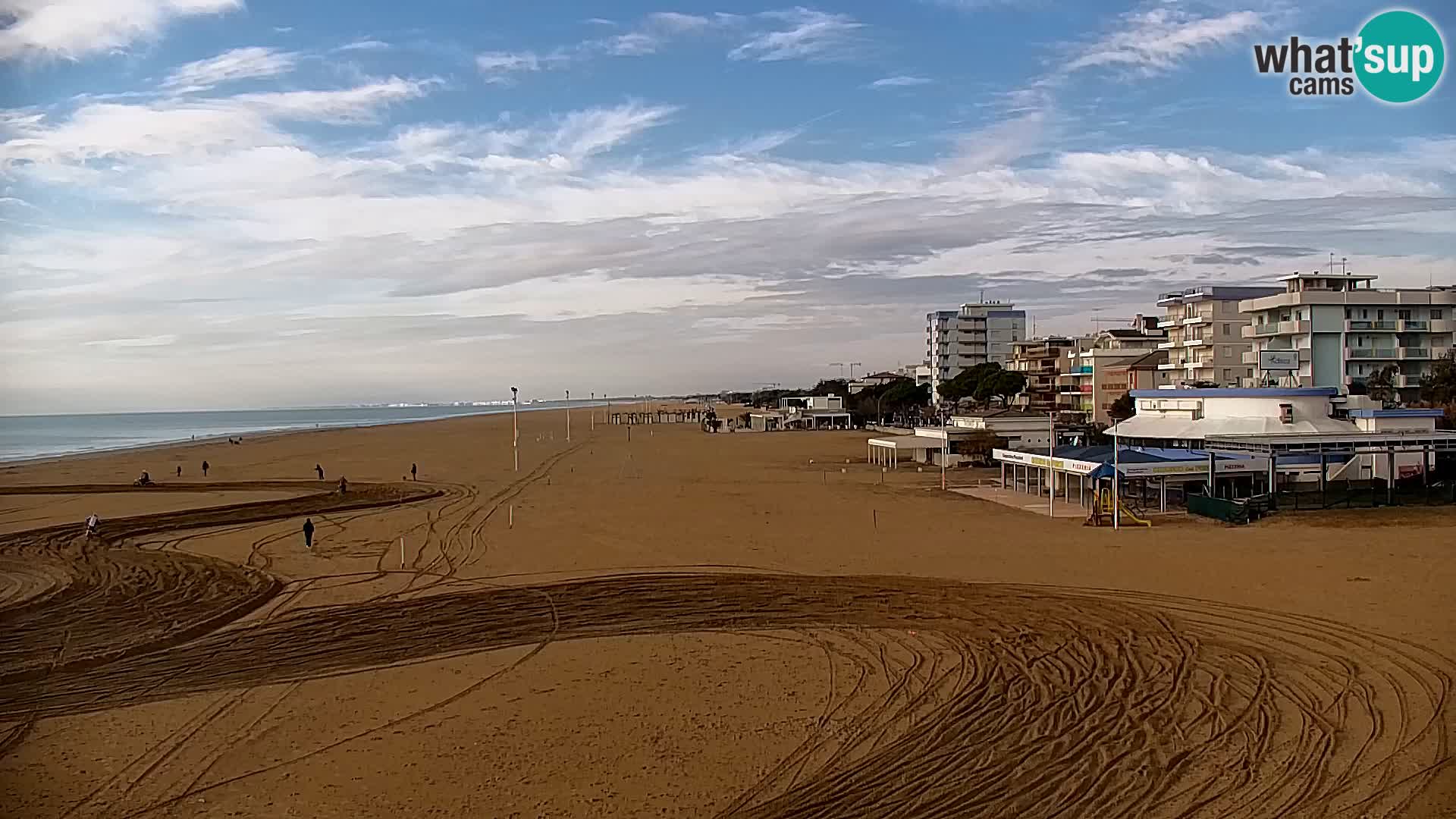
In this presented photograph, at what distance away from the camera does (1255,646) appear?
13.0 meters

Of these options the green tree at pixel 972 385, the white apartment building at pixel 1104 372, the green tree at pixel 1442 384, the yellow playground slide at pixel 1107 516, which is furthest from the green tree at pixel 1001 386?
the yellow playground slide at pixel 1107 516

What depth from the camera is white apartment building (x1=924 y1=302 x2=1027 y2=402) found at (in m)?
107

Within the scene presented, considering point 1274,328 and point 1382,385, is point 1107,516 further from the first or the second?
point 1274,328

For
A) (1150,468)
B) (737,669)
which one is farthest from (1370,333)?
(737,669)

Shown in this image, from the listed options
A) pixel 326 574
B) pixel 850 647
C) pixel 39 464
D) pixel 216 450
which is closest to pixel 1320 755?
pixel 850 647

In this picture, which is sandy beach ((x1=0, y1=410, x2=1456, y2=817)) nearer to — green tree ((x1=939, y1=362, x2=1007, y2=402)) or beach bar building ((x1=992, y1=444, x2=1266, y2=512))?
beach bar building ((x1=992, y1=444, x2=1266, y2=512))

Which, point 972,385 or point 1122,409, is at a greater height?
point 972,385

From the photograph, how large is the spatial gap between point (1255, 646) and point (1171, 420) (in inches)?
777

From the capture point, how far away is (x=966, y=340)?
352 ft

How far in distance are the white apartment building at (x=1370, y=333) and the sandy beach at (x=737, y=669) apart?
2825 cm

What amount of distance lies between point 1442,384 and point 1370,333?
23.7 ft

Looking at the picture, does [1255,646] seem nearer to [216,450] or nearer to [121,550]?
[121,550]

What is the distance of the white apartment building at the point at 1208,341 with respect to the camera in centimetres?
5769

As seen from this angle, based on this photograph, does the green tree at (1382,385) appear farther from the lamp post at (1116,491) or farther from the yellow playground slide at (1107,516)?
the lamp post at (1116,491)
